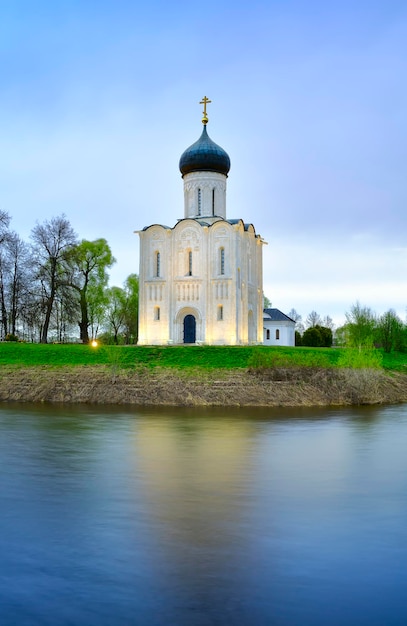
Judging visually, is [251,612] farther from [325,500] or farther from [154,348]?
[154,348]

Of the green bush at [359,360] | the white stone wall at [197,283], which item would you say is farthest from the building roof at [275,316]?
the green bush at [359,360]

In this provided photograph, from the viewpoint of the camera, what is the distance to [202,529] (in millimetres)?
8648

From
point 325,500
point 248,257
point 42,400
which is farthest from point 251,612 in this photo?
point 248,257

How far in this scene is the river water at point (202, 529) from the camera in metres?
6.08

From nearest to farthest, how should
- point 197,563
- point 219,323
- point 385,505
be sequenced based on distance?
point 197,563 < point 385,505 < point 219,323

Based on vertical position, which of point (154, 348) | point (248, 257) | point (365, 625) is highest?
point (248, 257)

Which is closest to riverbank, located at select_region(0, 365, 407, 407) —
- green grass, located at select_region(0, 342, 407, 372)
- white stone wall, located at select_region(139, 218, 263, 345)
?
green grass, located at select_region(0, 342, 407, 372)

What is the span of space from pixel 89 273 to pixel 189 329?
12314 mm

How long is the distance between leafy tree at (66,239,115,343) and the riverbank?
1870 cm

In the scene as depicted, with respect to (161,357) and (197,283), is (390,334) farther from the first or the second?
(161,357)

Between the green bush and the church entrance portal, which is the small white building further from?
the green bush

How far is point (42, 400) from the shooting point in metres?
27.1

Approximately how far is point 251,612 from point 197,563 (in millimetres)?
1359

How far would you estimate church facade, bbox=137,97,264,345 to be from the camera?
4019 centimetres
